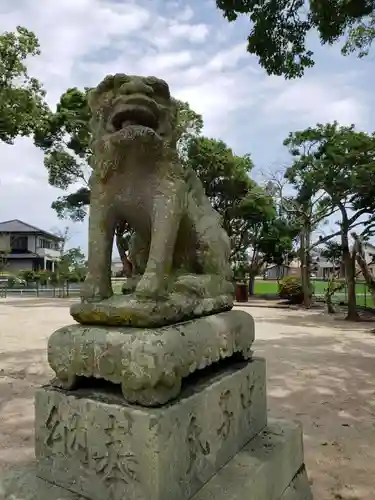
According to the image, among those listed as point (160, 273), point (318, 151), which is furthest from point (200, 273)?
point (318, 151)

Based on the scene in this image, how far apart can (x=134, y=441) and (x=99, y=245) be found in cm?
73

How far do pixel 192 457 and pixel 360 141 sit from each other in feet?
33.8

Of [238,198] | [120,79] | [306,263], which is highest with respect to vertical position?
[238,198]

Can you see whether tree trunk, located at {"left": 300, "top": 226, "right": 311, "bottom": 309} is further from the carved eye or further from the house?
the house

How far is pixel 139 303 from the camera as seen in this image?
4.68 ft

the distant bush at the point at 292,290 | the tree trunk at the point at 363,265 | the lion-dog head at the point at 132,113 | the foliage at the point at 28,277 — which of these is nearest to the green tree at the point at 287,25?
the lion-dog head at the point at 132,113

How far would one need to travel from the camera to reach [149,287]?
4.79 feet

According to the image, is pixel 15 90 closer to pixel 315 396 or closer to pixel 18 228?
pixel 315 396

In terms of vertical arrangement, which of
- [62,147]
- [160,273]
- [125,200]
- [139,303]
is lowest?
[139,303]

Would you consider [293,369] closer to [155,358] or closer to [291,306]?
[155,358]

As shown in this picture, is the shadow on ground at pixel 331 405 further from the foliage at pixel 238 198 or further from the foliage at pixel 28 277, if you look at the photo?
the foliage at pixel 28 277

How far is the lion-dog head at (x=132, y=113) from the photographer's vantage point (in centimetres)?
154

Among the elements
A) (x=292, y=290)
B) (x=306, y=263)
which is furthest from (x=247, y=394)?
(x=292, y=290)

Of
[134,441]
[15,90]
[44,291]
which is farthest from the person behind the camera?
[44,291]
